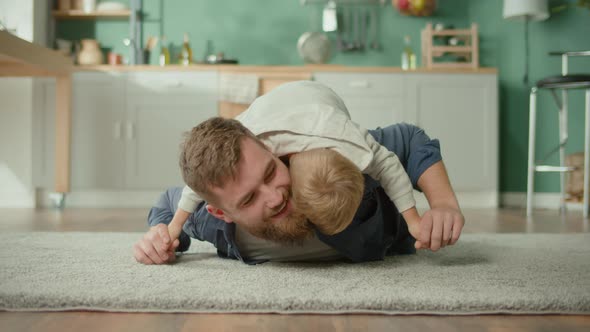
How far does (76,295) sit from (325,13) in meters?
3.69

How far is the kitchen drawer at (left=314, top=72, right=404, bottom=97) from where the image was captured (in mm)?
3961

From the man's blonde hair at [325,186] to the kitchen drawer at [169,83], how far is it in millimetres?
Result: 2957

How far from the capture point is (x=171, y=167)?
394 centimetres

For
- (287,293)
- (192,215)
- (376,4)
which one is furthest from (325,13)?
(287,293)

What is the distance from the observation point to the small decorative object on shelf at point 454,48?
13.2 ft

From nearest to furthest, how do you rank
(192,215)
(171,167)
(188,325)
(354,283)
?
(188,325), (354,283), (192,215), (171,167)

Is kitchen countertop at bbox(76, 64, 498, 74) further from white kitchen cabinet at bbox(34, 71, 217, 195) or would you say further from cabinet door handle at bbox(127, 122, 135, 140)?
cabinet door handle at bbox(127, 122, 135, 140)

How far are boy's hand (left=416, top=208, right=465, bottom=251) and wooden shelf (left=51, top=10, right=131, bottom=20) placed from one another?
3666 mm

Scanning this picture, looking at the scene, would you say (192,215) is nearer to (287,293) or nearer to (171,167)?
(287,293)

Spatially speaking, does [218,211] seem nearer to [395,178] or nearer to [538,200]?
[395,178]

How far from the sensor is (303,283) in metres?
1.11

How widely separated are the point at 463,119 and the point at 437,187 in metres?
2.82

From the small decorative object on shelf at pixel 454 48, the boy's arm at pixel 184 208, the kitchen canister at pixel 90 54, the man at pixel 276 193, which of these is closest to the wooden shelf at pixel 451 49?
the small decorative object on shelf at pixel 454 48

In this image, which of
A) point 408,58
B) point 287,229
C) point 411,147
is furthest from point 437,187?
point 408,58
